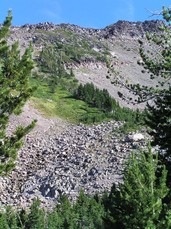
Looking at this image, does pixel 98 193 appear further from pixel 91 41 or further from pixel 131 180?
pixel 91 41

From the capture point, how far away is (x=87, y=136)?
198 feet

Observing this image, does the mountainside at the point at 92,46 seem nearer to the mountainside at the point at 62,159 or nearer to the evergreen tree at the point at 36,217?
the mountainside at the point at 62,159

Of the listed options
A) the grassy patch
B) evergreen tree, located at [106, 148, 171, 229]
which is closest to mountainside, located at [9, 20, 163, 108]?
the grassy patch

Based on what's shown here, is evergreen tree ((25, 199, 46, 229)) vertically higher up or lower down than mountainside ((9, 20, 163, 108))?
lower down

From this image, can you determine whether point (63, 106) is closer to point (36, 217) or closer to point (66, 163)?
point (66, 163)

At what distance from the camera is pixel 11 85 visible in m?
20.6

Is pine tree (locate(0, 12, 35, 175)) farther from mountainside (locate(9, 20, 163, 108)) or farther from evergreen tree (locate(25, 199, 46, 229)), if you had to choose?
mountainside (locate(9, 20, 163, 108))

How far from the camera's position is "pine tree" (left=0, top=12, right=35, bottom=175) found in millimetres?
20391

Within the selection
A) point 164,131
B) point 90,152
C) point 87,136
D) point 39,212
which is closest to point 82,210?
point 39,212

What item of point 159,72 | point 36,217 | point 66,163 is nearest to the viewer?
point 159,72

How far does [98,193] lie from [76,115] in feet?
99.8

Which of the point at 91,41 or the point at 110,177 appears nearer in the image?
the point at 110,177

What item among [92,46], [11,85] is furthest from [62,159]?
[92,46]

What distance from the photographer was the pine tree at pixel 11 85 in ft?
66.9
